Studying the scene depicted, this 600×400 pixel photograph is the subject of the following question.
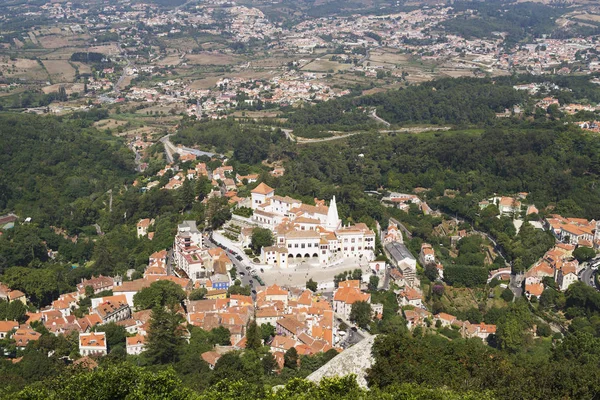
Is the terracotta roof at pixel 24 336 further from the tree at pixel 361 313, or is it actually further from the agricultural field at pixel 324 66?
the agricultural field at pixel 324 66

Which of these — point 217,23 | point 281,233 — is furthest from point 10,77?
point 281,233

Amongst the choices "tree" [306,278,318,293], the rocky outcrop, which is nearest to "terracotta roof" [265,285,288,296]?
"tree" [306,278,318,293]

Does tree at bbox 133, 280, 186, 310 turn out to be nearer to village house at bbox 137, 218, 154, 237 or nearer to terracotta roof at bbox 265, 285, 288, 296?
terracotta roof at bbox 265, 285, 288, 296

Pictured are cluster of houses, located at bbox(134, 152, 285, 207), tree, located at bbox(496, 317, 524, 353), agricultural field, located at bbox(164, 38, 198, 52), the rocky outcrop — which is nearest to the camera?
the rocky outcrop

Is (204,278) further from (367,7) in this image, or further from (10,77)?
(367,7)

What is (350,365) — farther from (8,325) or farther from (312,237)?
(8,325)

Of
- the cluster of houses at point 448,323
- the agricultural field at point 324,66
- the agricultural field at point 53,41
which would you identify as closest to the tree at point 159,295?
the cluster of houses at point 448,323
